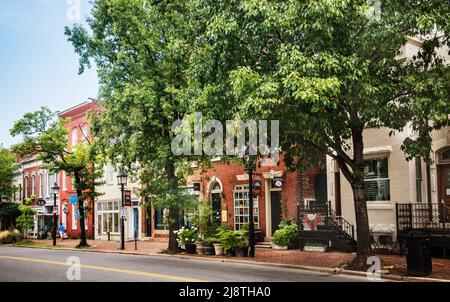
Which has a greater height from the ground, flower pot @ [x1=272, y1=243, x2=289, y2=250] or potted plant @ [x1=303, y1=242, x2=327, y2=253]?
potted plant @ [x1=303, y1=242, x2=327, y2=253]

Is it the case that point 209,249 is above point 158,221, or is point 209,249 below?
below

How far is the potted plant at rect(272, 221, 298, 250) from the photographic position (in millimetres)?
21812

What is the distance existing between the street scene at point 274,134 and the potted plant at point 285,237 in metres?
0.08

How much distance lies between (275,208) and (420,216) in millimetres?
8159

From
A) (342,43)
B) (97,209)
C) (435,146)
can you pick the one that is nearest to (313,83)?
(342,43)

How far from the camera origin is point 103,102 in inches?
890

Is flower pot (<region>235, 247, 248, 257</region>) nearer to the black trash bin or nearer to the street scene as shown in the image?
the street scene

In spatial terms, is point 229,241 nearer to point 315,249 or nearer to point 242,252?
point 242,252

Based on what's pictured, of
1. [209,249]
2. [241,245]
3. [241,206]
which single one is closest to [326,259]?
[241,245]

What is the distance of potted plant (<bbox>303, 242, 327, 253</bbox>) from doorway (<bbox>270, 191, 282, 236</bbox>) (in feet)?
11.9

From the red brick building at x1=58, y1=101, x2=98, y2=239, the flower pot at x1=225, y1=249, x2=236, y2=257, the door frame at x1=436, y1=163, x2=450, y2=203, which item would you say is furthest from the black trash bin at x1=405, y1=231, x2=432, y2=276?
the red brick building at x1=58, y1=101, x2=98, y2=239

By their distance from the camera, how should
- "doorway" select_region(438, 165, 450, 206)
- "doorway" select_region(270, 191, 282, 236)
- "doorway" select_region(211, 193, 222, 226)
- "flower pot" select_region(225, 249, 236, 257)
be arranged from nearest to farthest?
"doorway" select_region(438, 165, 450, 206) < "flower pot" select_region(225, 249, 236, 257) < "doorway" select_region(270, 191, 282, 236) < "doorway" select_region(211, 193, 222, 226)

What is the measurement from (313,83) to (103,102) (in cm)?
1331

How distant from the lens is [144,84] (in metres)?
20.1
